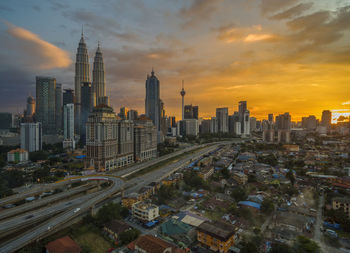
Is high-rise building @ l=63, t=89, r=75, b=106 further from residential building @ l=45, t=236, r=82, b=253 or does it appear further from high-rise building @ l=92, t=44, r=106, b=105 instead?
residential building @ l=45, t=236, r=82, b=253

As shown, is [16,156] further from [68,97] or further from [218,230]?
[68,97]

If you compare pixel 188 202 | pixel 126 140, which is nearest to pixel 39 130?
pixel 126 140

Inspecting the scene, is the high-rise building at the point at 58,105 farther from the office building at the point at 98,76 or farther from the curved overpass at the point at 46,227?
the curved overpass at the point at 46,227

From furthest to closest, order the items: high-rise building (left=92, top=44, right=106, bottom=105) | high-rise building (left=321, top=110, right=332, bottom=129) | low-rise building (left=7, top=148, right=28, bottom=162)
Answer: high-rise building (left=92, top=44, right=106, bottom=105), high-rise building (left=321, top=110, right=332, bottom=129), low-rise building (left=7, top=148, right=28, bottom=162)

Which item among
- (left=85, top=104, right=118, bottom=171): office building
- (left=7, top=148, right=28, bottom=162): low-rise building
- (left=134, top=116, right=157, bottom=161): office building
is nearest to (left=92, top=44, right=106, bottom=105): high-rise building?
(left=7, top=148, right=28, bottom=162): low-rise building

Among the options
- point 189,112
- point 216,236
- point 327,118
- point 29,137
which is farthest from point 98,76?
point 327,118
